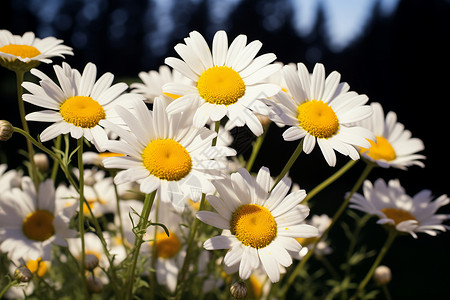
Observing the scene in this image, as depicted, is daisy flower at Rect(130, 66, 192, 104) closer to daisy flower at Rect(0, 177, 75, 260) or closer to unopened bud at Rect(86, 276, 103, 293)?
daisy flower at Rect(0, 177, 75, 260)

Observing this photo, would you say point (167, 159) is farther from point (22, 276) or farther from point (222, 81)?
point (22, 276)

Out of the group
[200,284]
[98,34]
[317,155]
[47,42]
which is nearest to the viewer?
[47,42]

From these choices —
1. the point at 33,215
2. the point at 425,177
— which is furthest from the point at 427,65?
the point at 33,215

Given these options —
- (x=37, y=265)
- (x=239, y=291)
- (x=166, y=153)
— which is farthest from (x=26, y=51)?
(x=239, y=291)

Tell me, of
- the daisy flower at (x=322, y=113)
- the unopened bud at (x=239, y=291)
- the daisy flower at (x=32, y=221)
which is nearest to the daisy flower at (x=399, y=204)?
the daisy flower at (x=322, y=113)

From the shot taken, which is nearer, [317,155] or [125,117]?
[125,117]

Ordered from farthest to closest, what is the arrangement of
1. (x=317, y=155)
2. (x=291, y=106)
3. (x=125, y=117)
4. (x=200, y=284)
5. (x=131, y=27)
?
(x=131, y=27), (x=317, y=155), (x=200, y=284), (x=291, y=106), (x=125, y=117)

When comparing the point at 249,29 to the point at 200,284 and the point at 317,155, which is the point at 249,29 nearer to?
the point at 317,155
